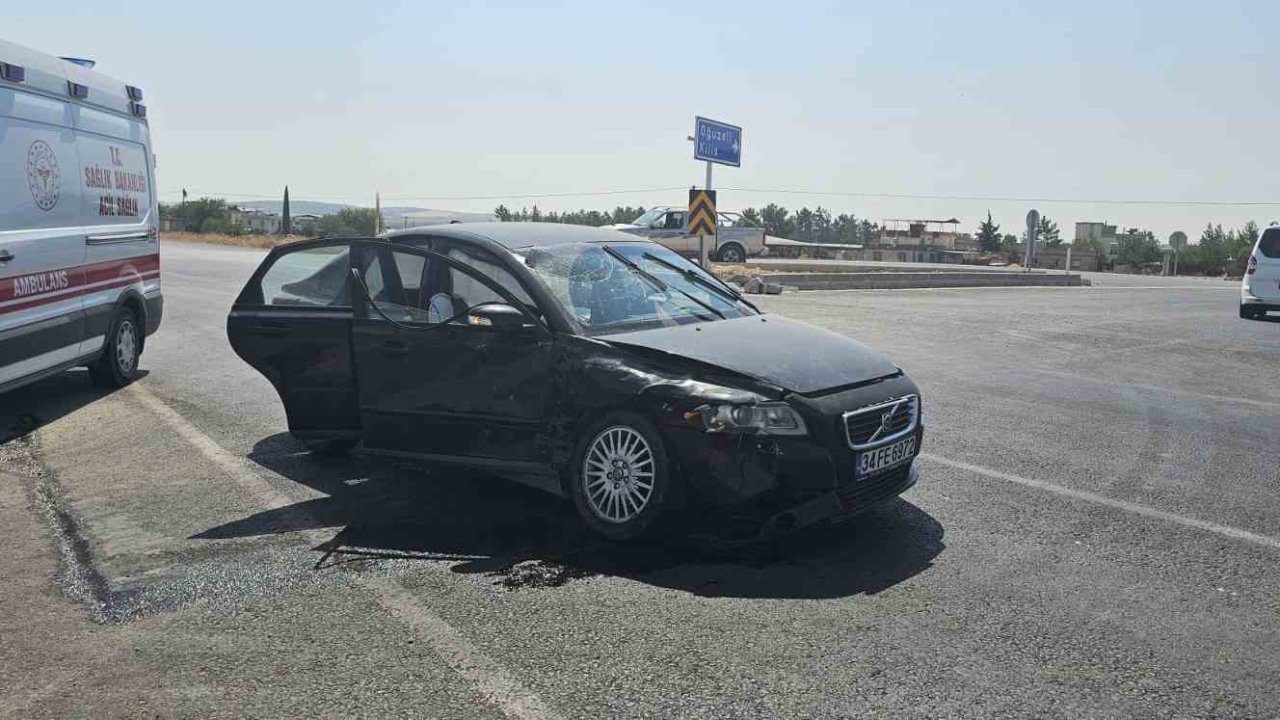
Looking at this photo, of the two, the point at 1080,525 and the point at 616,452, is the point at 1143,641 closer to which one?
the point at 1080,525

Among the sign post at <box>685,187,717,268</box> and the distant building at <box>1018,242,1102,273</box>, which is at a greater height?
the sign post at <box>685,187,717,268</box>

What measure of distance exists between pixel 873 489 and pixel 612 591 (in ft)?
4.88

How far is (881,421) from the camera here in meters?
5.25

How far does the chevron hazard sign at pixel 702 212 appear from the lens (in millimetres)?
23125

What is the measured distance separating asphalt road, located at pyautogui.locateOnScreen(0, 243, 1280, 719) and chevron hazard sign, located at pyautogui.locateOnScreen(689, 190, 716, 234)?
15332 millimetres

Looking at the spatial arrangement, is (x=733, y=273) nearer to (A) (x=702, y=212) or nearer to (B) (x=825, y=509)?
(A) (x=702, y=212)

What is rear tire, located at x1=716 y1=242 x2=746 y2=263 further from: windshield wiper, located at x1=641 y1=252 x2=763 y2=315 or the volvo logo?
the volvo logo

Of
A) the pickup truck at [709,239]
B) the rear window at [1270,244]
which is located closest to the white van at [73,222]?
the rear window at [1270,244]

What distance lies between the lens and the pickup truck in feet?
108

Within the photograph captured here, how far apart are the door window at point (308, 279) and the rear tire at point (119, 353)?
143 inches

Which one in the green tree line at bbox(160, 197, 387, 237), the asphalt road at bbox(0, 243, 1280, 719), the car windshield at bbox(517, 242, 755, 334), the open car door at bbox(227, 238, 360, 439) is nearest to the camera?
the asphalt road at bbox(0, 243, 1280, 719)

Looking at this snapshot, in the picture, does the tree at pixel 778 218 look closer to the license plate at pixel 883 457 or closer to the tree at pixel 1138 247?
the tree at pixel 1138 247

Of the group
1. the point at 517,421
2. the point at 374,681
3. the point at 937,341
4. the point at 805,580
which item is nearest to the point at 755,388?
the point at 805,580

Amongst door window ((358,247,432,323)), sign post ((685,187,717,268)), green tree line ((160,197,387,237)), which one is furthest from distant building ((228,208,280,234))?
door window ((358,247,432,323))
